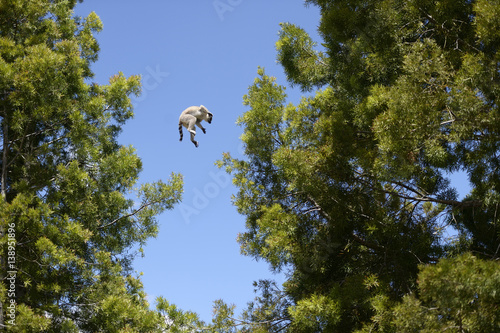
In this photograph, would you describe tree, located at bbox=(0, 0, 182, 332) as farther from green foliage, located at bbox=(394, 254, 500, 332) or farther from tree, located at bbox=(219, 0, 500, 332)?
green foliage, located at bbox=(394, 254, 500, 332)

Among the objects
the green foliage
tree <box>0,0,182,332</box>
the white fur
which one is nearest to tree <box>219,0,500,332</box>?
the green foliage

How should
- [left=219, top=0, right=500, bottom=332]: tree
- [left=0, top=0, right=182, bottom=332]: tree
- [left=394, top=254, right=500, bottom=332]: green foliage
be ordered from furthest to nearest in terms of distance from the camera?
[left=0, top=0, right=182, bottom=332]: tree → [left=219, top=0, right=500, bottom=332]: tree → [left=394, top=254, right=500, bottom=332]: green foliage

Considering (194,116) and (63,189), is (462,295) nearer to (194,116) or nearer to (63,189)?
(194,116)

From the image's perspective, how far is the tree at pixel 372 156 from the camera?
649 centimetres

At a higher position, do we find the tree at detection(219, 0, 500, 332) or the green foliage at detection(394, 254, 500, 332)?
the tree at detection(219, 0, 500, 332)

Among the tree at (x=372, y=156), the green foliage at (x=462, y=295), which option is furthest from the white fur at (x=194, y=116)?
the green foliage at (x=462, y=295)

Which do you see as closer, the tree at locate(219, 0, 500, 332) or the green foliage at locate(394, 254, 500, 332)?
the green foliage at locate(394, 254, 500, 332)

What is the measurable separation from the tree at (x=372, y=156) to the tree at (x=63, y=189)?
7.17ft

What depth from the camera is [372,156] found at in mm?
7559

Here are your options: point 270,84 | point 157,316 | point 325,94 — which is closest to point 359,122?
point 325,94

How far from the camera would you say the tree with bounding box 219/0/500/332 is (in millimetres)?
6488

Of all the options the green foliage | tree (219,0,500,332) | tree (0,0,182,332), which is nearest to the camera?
the green foliage

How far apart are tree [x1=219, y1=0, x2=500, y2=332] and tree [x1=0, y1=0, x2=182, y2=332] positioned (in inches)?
86.0

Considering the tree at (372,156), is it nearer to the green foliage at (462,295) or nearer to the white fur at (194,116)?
the green foliage at (462,295)
